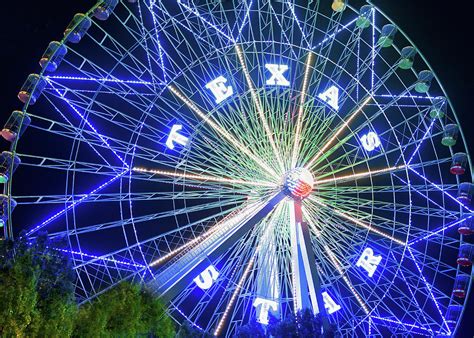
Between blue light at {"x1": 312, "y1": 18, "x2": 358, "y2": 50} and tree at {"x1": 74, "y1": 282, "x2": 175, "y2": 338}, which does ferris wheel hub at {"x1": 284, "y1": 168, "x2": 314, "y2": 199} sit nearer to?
blue light at {"x1": 312, "y1": 18, "x2": 358, "y2": 50}

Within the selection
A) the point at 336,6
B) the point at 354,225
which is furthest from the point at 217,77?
the point at 354,225

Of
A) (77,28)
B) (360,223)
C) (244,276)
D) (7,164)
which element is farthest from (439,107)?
(7,164)

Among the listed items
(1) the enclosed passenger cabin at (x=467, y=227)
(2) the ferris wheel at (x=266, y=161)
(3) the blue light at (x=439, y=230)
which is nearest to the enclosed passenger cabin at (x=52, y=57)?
(2) the ferris wheel at (x=266, y=161)

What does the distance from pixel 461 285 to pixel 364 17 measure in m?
9.31

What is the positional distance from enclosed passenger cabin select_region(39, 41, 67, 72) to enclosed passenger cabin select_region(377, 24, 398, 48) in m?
10.2

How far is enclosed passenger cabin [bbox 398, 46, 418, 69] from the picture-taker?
23.2 meters

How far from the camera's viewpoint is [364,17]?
23.3 metres

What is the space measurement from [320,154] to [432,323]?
695 cm

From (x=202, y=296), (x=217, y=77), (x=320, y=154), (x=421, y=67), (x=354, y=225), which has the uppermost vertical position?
(x=421, y=67)

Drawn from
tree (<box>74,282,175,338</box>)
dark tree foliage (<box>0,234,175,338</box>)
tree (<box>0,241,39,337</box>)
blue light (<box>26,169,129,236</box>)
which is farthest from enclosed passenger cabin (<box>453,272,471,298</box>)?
tree (<box>0,241,39,337</box>)

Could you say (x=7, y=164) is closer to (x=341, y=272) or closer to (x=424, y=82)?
(x=341, y=272)

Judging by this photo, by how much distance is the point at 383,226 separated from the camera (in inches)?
905

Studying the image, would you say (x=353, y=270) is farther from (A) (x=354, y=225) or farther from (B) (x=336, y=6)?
(B) (x=336, y=6)

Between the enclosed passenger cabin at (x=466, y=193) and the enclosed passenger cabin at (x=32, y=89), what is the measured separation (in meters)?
13.6
